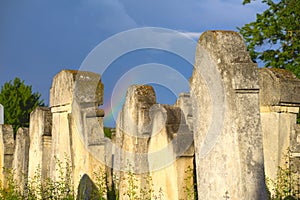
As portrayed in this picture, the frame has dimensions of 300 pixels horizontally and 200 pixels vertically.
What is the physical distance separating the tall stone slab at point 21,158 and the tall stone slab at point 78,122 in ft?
8.03

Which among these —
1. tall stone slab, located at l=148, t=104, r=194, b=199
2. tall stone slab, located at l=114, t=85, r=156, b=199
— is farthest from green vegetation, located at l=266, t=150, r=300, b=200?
tall stone slab, located at l=114, t=85, r=156, b=199

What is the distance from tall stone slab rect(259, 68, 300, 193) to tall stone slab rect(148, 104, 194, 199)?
1622 millimetres

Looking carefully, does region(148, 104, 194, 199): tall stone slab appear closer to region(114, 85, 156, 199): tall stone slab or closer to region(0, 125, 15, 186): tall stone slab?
region(114, 85, 156, 199): tall stone slab

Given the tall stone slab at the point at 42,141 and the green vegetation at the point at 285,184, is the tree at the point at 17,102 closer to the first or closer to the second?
the tall stone slab at the point at 42,141

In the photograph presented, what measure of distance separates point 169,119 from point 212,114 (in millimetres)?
2116

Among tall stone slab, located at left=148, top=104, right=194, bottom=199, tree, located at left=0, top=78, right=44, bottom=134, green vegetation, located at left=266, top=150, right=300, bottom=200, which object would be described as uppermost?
tree, located at left=0, top=78, right=44, bottom=134

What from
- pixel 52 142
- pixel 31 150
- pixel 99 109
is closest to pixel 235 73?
pixel 99 109

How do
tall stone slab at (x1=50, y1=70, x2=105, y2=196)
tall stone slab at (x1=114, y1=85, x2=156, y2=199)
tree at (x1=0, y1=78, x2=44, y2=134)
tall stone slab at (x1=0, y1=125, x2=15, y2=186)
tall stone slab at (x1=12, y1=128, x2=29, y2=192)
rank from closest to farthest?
tall stone slab at (x1=114, y1=85, x2=156, y2=199), tall stone slab at (x1=50, y1=70, x2=105, y2=196), tall stone slab at (x1=12, y1=128, x2=29, y2=192), tall stone slab at (x1=0, y1=125, x2=15, y2=186), tree at (x1=0, y1=78, x2=44, y2=134)

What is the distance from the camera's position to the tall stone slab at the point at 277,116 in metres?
10.4

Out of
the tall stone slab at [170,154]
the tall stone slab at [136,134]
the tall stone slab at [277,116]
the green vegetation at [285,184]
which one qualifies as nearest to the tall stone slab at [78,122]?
the tall stone slab at [136,134]

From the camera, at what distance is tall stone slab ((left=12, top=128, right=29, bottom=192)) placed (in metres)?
14.5

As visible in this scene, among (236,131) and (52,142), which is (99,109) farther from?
(236,131)

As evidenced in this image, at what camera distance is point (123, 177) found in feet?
34.5

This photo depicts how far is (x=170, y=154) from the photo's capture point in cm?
955
